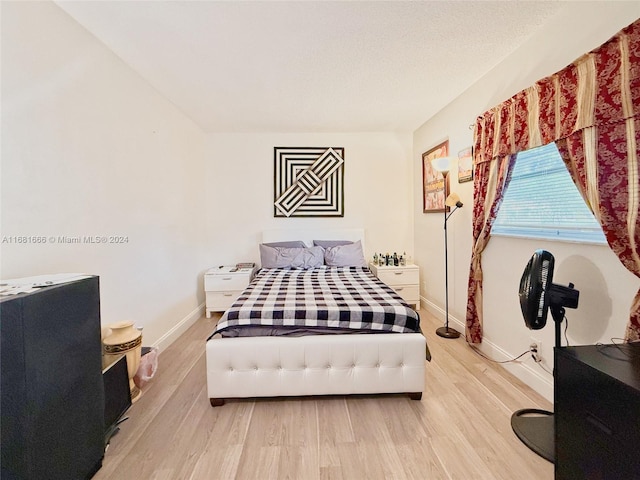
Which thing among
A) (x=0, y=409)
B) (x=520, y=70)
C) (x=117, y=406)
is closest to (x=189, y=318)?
(x=117, y=406)

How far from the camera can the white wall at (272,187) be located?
4191mm

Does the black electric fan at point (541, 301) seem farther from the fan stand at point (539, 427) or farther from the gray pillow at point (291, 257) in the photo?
the gray pillow at point (291, 257)

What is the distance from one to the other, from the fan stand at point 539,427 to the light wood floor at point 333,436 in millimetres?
41

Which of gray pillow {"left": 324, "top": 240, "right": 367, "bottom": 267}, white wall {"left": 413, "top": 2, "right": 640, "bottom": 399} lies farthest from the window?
gray pillow {"left": 324, "top": 240, "right": 367, "bottom": 267}

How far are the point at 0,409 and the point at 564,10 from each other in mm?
3360

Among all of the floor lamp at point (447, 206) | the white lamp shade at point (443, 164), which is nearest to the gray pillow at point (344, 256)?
the floor lamp at point (447, 206)

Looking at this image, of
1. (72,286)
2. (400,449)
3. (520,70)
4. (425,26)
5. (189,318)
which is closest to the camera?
(72,286)

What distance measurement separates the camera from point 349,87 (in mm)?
2768

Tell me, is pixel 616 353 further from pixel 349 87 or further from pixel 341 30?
pixel 349 87

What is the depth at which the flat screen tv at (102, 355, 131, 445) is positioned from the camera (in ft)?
5.47

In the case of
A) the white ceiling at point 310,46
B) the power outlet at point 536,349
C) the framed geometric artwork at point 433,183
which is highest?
the white ceiling at point 310,46

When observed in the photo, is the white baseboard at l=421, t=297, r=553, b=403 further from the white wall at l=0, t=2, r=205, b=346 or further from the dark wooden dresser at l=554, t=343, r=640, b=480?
the white wall at l=0, t=2, r=205, b=346

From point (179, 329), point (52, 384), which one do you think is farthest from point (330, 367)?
point (179, 329)

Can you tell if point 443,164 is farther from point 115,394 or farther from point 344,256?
point 115,394
